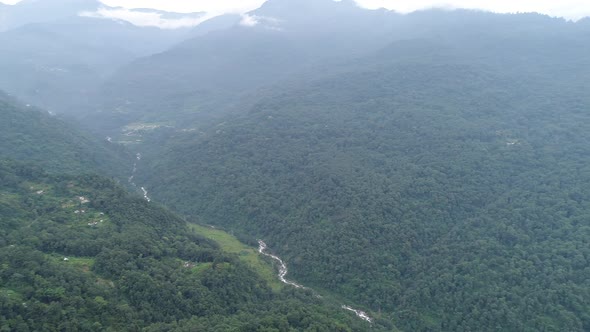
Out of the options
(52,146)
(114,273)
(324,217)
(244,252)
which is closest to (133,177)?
(52,146)

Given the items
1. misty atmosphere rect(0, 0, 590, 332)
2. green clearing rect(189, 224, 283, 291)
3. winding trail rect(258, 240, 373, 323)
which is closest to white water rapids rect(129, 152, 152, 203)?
misty atmosphere rect(0, 0, 590, 332)

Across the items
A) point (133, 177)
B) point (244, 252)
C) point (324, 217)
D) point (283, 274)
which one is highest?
point (324, 217)

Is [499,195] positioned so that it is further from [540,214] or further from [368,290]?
[368,290]

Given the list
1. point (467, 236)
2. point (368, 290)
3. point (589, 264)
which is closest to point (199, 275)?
point (368, 290)

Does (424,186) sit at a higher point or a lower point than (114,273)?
lower

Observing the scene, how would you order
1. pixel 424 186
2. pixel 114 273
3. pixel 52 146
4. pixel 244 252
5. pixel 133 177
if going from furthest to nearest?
pixel 133 177, pixel 52 146, pixel 424 186, pixel 244 252, pixel 114 273

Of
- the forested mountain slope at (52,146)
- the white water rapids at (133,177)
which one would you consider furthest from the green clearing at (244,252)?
the forested mountain slope at (52,146)

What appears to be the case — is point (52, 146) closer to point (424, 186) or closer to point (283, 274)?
point (283, 274)

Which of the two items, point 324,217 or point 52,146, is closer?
point 324,217
